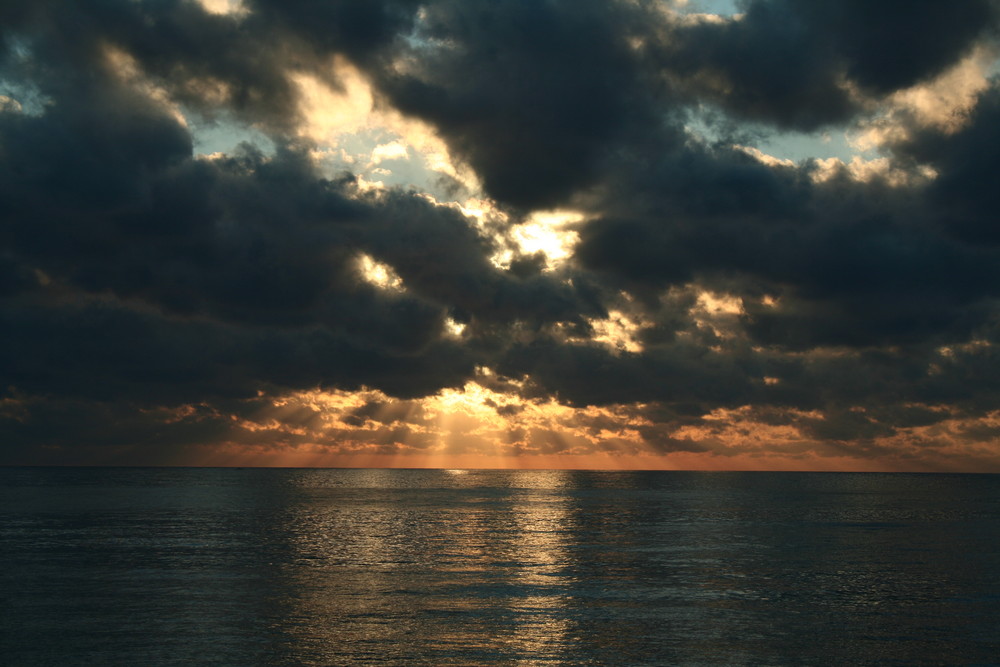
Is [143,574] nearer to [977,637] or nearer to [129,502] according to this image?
[977,637]

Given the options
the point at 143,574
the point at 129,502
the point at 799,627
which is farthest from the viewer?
the point at 129,502

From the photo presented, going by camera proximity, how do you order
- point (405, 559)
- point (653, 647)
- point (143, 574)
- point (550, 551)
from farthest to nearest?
point (550, 551)
point (405, 559)
point (143, 574)
point (653, 647)

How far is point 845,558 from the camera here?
2781 inches

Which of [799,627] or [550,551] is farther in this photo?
[550,551]

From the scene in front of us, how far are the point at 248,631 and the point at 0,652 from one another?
1075 cm

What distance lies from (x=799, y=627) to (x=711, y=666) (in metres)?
10.8

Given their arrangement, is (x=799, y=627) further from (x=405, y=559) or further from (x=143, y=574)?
(x=143, y=574)

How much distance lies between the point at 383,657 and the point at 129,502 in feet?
464

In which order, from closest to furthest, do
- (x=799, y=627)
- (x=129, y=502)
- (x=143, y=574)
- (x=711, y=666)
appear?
(x=711, y=666), (x=799, y=627), (x=143, y=574), (x=129, y=502)

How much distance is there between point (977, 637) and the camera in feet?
131

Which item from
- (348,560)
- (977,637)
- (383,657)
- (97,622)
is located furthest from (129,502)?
(977,637)

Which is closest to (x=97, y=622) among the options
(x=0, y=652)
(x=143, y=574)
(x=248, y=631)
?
(x=0, y=652)

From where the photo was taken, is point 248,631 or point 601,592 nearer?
point 248,631

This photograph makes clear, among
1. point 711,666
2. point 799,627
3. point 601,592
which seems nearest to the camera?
point 711,666
